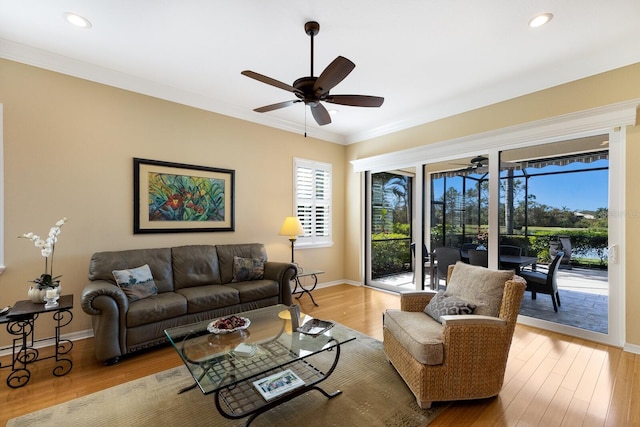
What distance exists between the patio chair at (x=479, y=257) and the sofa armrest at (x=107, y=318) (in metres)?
4.25

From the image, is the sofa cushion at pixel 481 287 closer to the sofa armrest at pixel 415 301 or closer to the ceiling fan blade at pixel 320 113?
the sofa armrest at pixel 415 301

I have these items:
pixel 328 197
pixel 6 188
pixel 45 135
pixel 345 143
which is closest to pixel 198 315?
pixel 6 188

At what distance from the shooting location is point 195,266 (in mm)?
3746

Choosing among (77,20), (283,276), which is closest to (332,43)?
(77,20)

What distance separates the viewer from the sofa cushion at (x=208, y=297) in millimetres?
3166

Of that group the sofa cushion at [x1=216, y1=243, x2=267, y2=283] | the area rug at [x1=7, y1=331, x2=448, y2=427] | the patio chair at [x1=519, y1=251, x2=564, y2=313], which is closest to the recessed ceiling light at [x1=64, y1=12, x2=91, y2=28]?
the sofa cushion at [x1=216, y1=243, x2=267, y2=283]

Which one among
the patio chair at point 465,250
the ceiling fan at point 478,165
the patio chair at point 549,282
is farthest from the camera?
the patio chair at point 465,250

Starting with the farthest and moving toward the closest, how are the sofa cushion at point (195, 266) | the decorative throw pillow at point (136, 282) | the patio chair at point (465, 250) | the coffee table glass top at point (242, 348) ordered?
the patio chair at point (465, 250) → the sofa cushion at point (195, 266) → the decorative throw pillow at point (136, 282) → the coffee table glass top at point (242, 348)

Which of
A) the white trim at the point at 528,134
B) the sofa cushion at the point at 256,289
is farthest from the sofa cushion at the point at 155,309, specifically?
the white trim at the point at 528,134

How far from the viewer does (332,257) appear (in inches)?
227

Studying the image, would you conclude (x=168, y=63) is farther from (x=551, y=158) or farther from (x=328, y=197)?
(x=551, y=158)

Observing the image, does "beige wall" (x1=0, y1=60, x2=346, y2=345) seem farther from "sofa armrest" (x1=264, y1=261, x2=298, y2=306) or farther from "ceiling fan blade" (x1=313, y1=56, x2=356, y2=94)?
"ceiling fan blade" (x1=313, y1=56, x2=356, y2=94)

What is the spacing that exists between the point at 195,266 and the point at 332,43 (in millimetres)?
3052

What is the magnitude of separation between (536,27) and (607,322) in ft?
10.2
